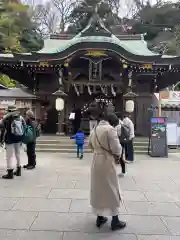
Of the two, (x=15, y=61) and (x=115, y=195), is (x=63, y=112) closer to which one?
(x=15, y=61)

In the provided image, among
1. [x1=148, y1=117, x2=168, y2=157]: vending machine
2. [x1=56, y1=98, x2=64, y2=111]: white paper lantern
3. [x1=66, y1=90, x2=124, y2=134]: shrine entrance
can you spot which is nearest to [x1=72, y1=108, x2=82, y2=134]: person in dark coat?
[x1=66, y1=90, x2=124, y2=134]: shrine entrance

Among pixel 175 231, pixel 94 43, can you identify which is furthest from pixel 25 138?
pixel 94 43

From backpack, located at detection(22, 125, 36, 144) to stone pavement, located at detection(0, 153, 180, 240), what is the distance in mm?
861

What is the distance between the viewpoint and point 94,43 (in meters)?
15.1

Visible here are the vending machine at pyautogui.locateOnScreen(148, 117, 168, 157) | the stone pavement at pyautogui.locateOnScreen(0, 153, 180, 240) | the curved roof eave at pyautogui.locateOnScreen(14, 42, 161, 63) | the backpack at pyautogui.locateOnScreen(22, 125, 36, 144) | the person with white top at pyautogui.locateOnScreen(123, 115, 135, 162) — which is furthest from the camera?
the curved roof eave at pyautogui.locateOnScreen(14, 42, 161, 63)

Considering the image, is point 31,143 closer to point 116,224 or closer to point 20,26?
point 116,224

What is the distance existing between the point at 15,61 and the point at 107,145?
12.9 metres

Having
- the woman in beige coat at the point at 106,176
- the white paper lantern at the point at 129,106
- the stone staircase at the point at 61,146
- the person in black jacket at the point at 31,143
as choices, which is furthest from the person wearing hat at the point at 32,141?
the white paper lantern at the point at 129,106

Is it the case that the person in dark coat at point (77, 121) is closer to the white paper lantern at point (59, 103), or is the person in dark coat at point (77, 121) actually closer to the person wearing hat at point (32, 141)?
the white paper lantern at point (59, 103)

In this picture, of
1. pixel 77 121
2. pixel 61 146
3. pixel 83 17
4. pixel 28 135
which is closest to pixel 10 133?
pixel 28 135

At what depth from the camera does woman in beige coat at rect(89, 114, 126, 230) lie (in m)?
4.07

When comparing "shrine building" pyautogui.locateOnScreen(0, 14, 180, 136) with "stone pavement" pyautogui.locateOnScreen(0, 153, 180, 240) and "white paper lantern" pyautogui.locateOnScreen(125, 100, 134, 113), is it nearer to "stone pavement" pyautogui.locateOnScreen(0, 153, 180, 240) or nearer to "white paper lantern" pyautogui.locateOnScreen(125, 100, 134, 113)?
"white paper lantern" pyautogui.locateOnScreen(125, 100, 134, 113)

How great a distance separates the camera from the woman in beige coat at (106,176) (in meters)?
4.07

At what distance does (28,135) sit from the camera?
8.05 m
